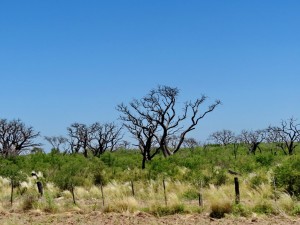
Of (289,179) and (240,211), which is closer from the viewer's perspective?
(240,211)

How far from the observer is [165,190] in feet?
68.8

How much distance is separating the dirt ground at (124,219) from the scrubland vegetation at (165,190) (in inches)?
24.1

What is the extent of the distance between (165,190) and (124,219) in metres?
7.20

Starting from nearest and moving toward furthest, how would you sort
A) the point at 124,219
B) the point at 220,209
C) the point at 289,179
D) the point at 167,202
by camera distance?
the point at 124,219 < the point at 220,209 < the point at 167,202 < the point at 289,179

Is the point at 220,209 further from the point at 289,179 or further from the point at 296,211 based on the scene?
the point at 289,179

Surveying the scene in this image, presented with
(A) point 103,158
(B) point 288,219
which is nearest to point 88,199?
(B) point 288,219

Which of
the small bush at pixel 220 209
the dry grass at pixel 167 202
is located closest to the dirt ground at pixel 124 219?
the small bush at pixel 220 209

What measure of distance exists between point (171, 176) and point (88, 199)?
6869 millimetres

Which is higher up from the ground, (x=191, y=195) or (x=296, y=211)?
(x=191, y=195)

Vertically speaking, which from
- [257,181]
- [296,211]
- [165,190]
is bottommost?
[296,211]

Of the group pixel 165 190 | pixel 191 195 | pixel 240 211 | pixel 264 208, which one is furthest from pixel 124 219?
pixel 165 190

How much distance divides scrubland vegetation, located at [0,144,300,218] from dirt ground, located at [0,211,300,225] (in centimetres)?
61

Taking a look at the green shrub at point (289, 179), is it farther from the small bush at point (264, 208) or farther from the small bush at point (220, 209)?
the small bush at point (220, 209)

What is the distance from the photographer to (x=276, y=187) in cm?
1839
